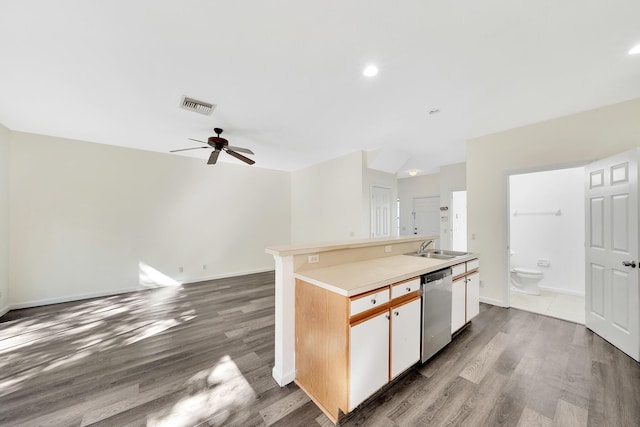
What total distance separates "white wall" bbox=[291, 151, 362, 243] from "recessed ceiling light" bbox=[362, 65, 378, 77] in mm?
2390

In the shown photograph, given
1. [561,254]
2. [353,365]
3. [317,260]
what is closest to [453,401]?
[353,365]

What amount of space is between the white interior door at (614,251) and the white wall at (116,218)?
19.4ft

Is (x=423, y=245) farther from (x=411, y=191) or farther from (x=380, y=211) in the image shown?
(x=411, y=191)

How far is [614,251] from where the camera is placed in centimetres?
250

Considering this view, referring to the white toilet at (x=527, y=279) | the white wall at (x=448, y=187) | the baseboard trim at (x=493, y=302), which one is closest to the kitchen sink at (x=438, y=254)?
the baseboard trim at (x=493, y=302)

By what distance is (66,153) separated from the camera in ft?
13.0

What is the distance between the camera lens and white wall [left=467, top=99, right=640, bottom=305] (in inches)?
107

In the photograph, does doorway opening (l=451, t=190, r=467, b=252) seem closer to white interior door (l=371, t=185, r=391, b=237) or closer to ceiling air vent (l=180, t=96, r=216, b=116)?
white interior door (l=371, t=185, r=391, b=237)

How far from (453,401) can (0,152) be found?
6.34 m

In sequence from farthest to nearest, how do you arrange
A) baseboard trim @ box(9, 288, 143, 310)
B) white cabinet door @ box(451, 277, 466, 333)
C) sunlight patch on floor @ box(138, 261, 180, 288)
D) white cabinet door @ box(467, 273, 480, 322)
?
sunlight patch on floor @ box(138, 261, 180, 288), baseboard trim @ box(9, 288, 143, 310), white cabinet door @ box(467, 273, 480, 322), white cabinet door @ box(451, 277, 466, 333)

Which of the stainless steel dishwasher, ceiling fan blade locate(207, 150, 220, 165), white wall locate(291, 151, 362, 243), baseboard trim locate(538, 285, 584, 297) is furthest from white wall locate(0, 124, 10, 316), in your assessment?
baseboard trim locate(538, 285, 584, 297)

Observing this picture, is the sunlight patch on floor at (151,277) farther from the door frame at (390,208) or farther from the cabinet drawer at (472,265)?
the cabinet drawer at (472,265)

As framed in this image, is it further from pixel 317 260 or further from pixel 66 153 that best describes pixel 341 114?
pixel 66 153

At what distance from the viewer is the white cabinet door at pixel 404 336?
1.79 m
